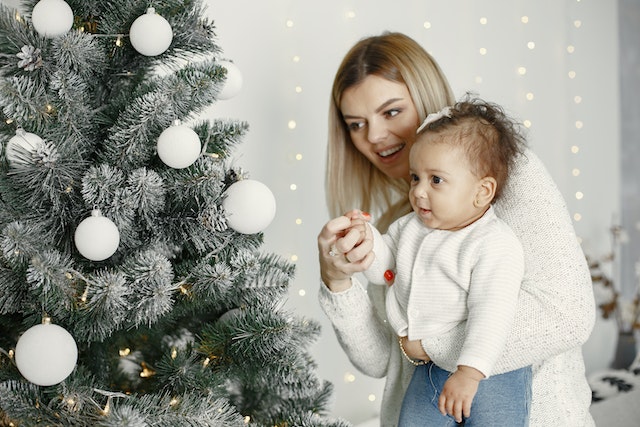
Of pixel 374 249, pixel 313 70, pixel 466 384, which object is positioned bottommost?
pixel 466 384

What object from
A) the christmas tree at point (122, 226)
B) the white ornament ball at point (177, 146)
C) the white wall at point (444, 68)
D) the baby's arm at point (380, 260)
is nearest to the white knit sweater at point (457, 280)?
the baby's arm at point (380, 260)

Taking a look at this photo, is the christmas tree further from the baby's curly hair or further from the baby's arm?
the baby's curly hair

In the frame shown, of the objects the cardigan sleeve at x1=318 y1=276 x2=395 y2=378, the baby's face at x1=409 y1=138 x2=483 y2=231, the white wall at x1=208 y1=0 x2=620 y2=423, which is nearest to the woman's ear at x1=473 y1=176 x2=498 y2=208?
the baby's face at x1=409 y1=138 x2=483 y2=231

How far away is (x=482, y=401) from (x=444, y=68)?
1598 millimetres

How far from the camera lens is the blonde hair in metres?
1.63

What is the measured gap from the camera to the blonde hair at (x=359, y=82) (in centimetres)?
163

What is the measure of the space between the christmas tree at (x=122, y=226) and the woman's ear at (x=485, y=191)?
0.39 meters

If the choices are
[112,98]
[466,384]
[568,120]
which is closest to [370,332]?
[466,384]

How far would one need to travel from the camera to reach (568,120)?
3.02 m

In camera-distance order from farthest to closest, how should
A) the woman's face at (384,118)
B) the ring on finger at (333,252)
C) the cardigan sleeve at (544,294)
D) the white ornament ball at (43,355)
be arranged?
the woman's face at (384,118) → the ring on finger at (333,252) → the cardigan sleeve at (544,294) → the white ornament ball at (43,355)

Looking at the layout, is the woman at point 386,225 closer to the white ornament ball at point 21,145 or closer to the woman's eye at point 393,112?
the woman's eye at point 393,112

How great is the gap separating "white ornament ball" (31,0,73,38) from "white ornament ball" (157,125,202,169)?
0.76 ft

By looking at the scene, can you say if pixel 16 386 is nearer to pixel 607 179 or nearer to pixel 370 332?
pixel 370 332

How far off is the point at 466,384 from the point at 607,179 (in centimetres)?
243
